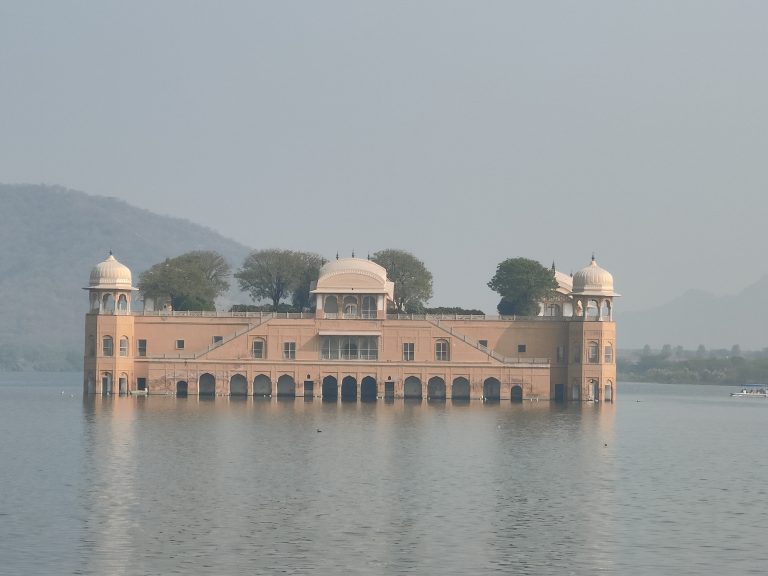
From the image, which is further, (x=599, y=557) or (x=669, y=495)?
(x=669, y=495)

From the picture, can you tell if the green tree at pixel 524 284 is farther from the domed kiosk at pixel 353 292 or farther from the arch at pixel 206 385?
the arch at pixel 206 385

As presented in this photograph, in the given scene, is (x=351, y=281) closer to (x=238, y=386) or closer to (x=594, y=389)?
(x=238, y=386)

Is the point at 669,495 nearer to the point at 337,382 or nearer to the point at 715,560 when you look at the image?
the point at 715,560

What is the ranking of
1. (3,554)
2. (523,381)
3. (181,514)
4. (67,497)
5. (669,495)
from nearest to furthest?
1. (3,554)
2. (181,514)
3. (67,497)
4. (669,495)
5. (523,381)

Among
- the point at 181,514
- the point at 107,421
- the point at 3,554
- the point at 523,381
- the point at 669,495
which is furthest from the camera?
the point at 523,381

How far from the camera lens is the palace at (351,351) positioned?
94875 millimetres

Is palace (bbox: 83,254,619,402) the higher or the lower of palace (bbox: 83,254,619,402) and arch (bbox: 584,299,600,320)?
the lower

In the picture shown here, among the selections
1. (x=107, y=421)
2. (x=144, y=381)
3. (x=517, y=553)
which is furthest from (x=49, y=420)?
(x=517, y=553)

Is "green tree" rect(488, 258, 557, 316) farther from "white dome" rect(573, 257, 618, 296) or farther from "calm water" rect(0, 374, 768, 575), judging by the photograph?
"calm water" rect(0, 374, 768, 575)

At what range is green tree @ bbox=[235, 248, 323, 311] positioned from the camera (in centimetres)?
11394

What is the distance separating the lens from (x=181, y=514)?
128 ft

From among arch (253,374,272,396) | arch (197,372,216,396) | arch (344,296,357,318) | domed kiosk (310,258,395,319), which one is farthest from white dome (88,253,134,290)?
arch (344,296,357,318)

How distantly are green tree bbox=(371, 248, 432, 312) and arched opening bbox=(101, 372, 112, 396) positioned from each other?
26175 mm

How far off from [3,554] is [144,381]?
63.3 meters
